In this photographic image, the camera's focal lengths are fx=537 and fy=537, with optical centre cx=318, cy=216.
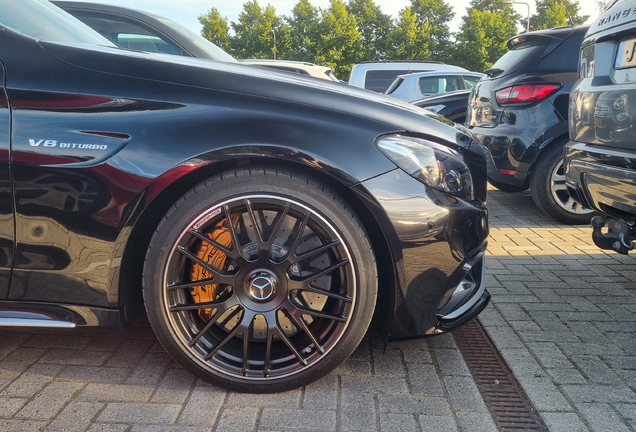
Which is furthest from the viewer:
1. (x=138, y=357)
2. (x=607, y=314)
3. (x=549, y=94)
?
(x=549, y=94)

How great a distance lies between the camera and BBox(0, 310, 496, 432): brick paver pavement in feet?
6.39

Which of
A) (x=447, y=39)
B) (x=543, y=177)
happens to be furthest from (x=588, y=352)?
(x=447, y=39)

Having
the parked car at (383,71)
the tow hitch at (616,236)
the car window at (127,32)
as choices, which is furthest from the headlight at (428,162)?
the parked car at (383,71)

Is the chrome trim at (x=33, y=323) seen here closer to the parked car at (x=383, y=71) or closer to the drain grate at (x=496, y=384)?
the drain grate at (x=496, y=384)

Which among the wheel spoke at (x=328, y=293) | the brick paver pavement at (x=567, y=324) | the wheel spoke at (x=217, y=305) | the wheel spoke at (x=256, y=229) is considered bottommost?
the brick paver pavement at (x=567, y=324)

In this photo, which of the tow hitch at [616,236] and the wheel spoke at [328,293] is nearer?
the wheel spoke at [328,293]

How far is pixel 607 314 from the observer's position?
300 centimetres

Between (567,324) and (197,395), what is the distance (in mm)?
1953

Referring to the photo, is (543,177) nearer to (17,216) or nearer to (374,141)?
(374,141)

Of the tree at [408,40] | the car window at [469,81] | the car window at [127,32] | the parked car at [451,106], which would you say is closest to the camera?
the car window at [127,32]

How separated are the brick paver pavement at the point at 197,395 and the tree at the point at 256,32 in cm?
5841

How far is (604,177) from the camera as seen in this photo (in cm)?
278

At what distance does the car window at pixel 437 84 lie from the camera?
1125 cm

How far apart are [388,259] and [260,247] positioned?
507 millimetres
